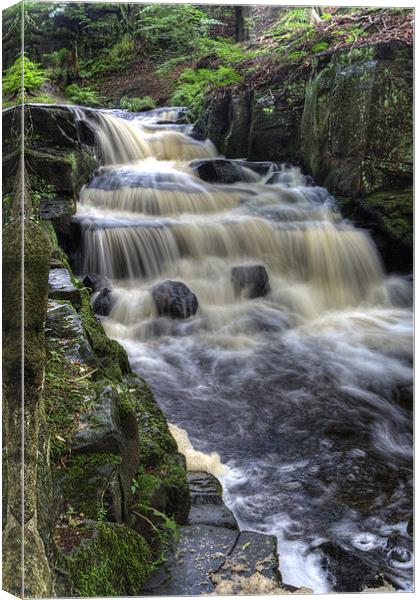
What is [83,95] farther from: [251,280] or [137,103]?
[251,280]

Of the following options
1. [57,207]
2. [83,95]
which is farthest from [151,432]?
[57,207]

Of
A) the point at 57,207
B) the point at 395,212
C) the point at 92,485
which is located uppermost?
the point at 57,207

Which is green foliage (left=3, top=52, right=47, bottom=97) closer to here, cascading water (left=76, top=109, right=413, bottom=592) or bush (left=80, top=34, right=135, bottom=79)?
bush (left=80, top=34, right=135, bottom=79)

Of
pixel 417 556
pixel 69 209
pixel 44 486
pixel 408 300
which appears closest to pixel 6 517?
pixel 44 486

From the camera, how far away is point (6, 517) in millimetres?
1473

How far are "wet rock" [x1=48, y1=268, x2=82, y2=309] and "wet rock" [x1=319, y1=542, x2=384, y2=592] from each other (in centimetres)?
Answer: 165

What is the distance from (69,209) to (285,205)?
1.65 meters

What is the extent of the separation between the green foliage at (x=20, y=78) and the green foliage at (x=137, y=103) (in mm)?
793

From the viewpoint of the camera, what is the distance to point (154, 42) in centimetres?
272

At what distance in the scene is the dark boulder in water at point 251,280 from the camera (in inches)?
138

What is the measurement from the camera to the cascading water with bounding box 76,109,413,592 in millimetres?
2307

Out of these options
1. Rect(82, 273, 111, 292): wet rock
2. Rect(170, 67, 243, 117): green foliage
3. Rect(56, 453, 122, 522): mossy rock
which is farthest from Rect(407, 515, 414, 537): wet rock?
Rect(170, 67, 243, 117): green foliage

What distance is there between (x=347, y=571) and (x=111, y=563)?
93 cm

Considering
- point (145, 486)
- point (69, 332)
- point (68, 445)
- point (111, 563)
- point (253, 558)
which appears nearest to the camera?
point (111, 563)
